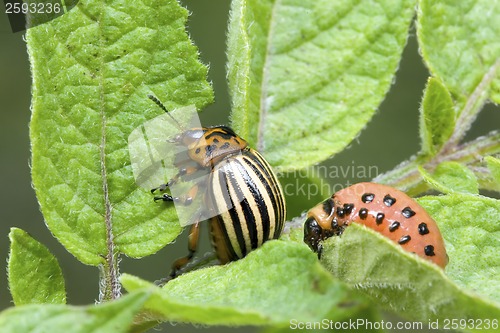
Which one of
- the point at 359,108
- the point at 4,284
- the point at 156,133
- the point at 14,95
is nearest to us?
the point at 156,133

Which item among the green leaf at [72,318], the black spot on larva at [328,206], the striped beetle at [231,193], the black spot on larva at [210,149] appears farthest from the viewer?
the black spot on larva at [210,149]

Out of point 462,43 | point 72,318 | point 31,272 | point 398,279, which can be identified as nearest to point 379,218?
point 398,279

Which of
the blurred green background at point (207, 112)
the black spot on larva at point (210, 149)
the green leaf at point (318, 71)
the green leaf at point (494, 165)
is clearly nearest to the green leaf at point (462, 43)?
the green leaf at point (318, 71)

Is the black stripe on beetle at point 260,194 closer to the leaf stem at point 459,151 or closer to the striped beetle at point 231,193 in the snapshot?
the striped beetle at point 231,193

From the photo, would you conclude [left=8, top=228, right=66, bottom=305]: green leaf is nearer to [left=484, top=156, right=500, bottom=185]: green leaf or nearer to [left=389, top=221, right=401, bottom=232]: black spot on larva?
[left=389, top=221, right=401, bottom=232]: black spot on larva

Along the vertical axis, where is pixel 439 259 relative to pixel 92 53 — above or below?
below

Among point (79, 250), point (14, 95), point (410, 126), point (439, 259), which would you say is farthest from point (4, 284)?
point (439, 259)

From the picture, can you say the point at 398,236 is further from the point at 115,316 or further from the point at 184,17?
the point at 115,316

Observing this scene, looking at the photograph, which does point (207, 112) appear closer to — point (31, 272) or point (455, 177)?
point (455, 177)
